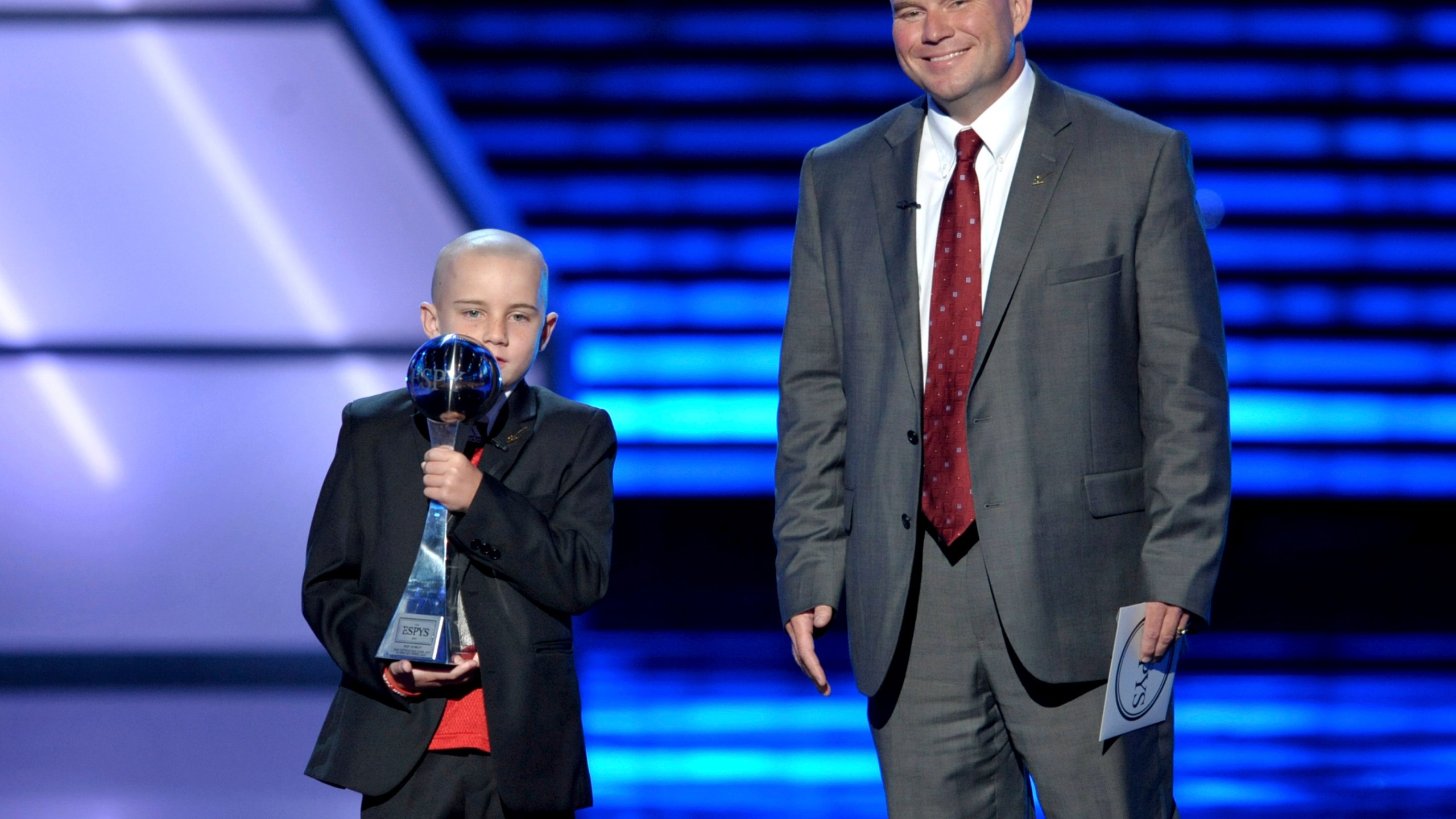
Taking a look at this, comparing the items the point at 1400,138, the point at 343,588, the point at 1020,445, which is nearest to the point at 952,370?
the point at 1020,445

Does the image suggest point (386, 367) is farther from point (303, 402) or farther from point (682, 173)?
point (682, 173)

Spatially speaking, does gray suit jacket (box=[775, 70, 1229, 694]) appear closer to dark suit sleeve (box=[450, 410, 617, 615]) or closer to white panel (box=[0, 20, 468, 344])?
dark suit sleeve (box=[450, 410, 617, 615])

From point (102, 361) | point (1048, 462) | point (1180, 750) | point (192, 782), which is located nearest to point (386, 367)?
point (102, 361)

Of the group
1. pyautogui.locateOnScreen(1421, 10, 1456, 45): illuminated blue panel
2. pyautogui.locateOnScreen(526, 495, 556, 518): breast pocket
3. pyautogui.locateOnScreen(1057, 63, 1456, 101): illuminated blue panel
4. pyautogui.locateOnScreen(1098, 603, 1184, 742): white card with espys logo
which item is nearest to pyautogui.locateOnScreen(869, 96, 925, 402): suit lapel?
pyautogui.locateOnScreen(1098, 603, 1184, 742): white card with espys logo

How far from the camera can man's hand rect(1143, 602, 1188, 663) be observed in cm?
168

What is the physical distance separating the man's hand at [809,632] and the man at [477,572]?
25 cm

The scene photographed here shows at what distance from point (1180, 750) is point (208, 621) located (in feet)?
9.28

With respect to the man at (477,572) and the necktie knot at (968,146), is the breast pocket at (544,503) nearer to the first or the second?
the man at (477,572)

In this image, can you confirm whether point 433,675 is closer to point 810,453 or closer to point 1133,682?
point 810,453

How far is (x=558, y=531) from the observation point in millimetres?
1765

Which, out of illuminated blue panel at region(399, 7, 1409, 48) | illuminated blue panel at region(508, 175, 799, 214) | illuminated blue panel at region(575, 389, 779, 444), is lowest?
illuminated blue panel at region(575, 389, 779, 444)

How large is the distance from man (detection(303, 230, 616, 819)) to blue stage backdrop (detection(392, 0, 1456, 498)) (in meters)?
3.81

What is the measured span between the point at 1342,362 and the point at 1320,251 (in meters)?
0.46

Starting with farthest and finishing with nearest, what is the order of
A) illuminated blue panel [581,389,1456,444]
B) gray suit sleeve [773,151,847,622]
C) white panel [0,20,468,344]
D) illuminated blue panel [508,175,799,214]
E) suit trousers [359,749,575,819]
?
1. illuminated blue panel [508,175,799,214]
2. illuminated blue panel [581,389,1456,444]
3. white panel [0,20,468,344]
4. gray suit sleeve [773,151,847,622]
5. suit trousers [359,749,575,819]
